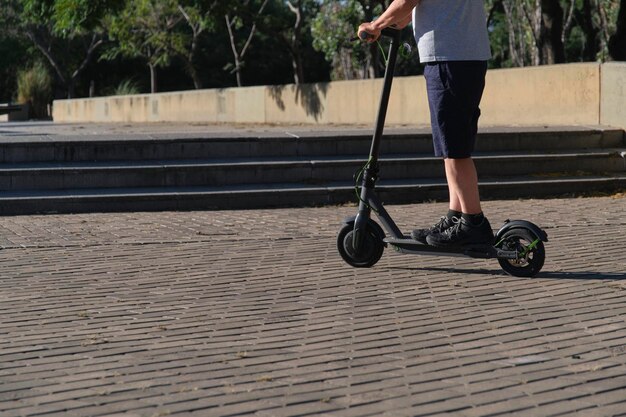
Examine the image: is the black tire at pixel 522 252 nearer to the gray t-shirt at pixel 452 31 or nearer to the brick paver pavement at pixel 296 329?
the brick paver pavement at pixel 296 329

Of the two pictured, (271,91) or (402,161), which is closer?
(402,161)

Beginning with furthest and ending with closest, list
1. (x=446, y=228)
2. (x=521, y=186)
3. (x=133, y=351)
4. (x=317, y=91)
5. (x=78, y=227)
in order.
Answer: (x=317, y=91), (x=521, y=186), (x=78, y=227), (x=446, y=228), (x=133, y=351)

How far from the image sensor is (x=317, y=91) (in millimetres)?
21922

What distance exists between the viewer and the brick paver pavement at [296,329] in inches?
166

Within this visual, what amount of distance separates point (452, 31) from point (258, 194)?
14.2 ft

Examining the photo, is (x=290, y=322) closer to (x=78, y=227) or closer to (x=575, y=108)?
(x=78, y=227)

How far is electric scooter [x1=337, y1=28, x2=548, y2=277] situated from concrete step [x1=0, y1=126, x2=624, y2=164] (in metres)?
4.70

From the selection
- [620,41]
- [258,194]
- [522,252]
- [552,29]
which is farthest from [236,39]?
[522,252]

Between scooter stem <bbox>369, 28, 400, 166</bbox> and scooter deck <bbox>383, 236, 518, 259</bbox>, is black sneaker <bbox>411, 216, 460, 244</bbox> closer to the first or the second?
scooter deck <bbox>383, 236, 518, 259</bbox>

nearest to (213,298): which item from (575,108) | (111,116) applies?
(575,108)

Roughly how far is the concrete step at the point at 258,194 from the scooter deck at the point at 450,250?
3.75m

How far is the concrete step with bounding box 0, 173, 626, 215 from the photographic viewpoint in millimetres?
10172

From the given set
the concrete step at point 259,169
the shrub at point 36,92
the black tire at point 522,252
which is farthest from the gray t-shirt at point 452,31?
the shrub at point 36,92

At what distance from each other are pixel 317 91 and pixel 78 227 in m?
13.2
